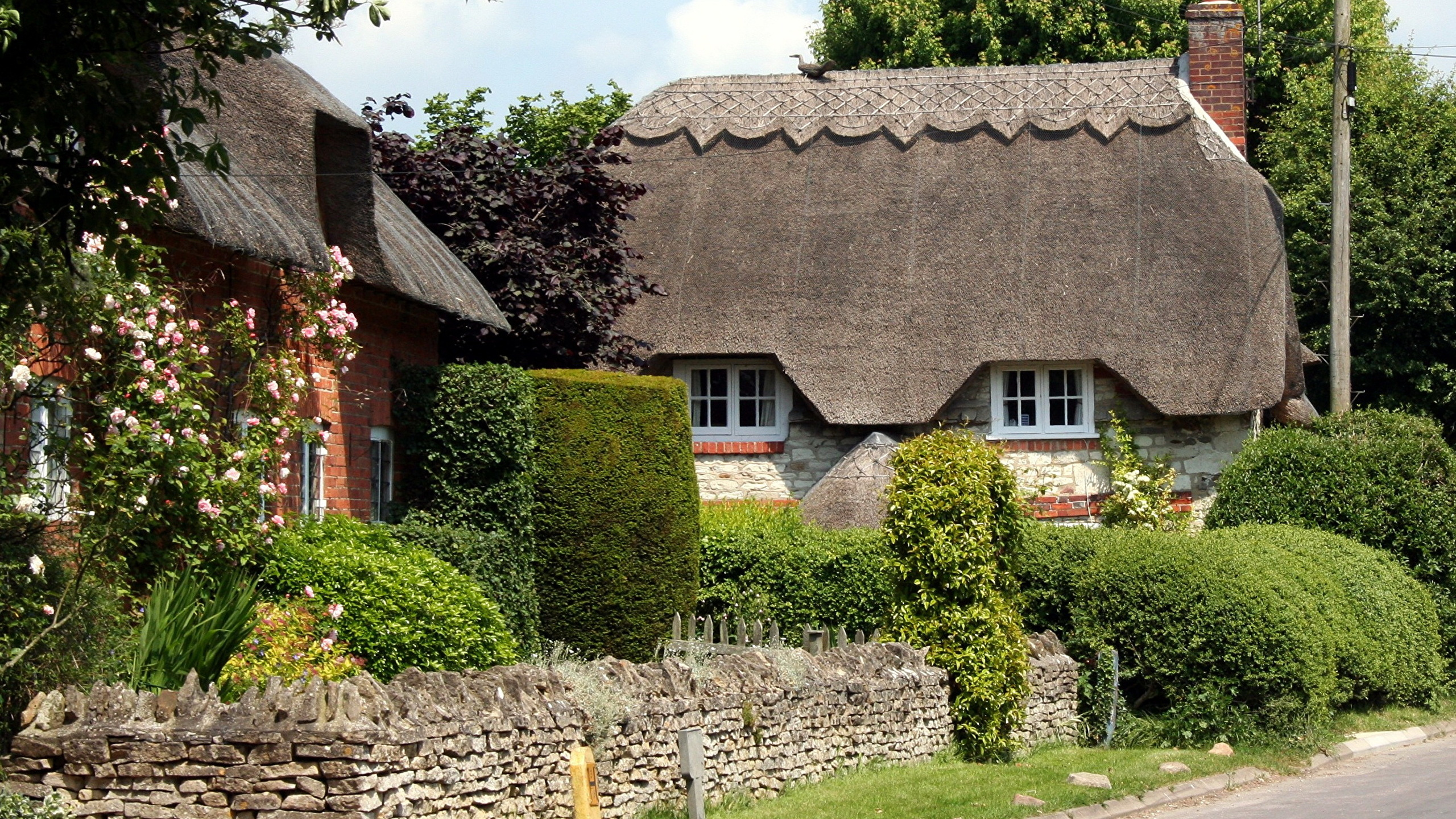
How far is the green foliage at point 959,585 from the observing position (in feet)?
39.7

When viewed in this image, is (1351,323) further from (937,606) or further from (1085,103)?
(937,606)

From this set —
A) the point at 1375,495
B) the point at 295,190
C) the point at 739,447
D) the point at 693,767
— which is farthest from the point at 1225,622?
the point at 295,190

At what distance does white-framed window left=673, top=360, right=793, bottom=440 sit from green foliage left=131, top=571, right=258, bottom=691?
36.1 ft

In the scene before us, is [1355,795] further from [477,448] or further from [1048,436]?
[1048,436]

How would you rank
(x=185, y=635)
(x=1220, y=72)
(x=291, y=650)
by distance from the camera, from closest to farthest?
(x=185, y=635) → (x=291, y=650) → (x=1220, y=72)

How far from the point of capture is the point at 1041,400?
1922cm

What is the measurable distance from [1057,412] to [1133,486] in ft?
4.51

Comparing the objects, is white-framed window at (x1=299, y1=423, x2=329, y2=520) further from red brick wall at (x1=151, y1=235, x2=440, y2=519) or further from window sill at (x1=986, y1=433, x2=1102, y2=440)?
window sill at (x1=986, y1=433, x2=1102, y2=440)

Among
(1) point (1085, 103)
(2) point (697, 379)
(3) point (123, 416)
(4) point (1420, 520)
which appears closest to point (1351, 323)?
(1) point (1085, 103)

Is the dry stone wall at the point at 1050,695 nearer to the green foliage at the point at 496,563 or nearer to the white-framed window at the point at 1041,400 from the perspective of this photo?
the green foliage at the point at 496,563

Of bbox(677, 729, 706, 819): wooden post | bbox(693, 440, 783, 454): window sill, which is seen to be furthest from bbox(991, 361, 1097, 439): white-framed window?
bbox(677, 729, 706, 819): wooden post

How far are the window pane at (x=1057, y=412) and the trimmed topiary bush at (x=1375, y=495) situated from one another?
9.08 feet

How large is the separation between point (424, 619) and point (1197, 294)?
11.9 metres

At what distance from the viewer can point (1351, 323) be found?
83.6ft
